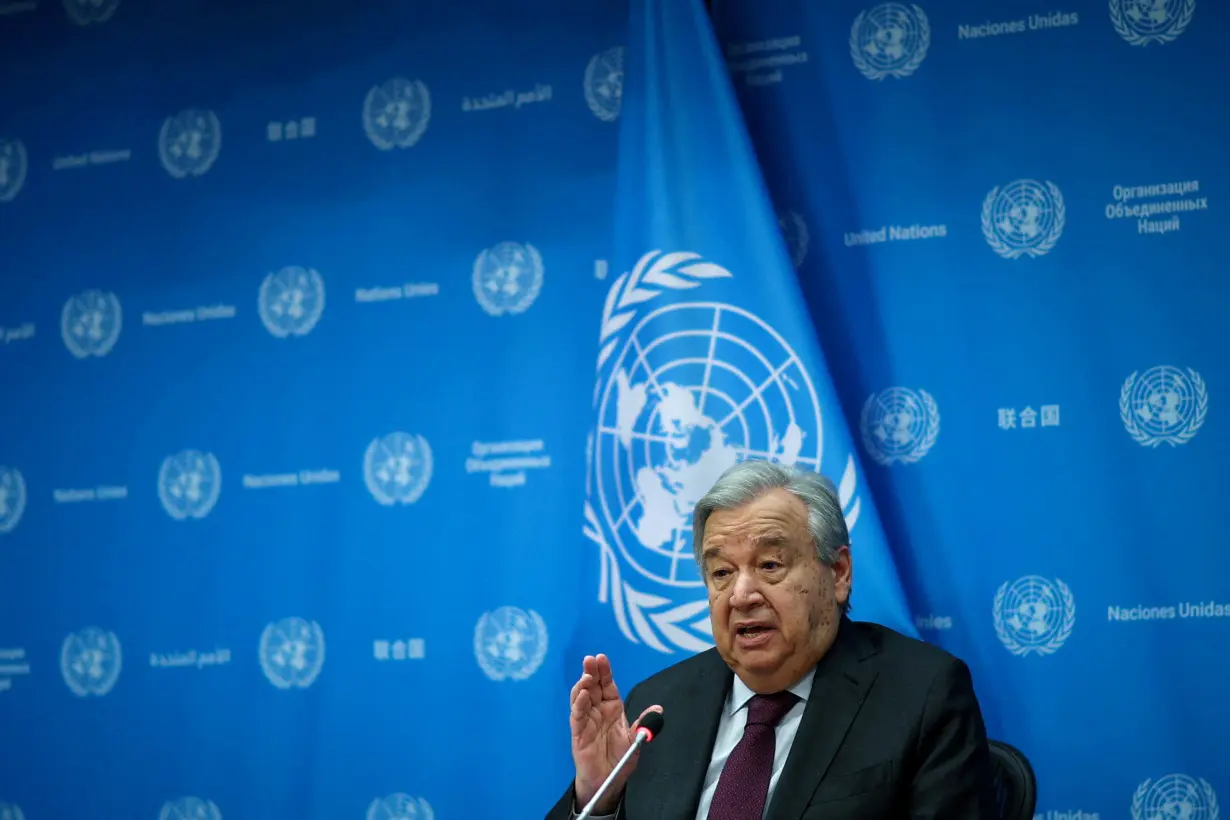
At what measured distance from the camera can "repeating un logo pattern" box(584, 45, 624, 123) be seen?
4012mm

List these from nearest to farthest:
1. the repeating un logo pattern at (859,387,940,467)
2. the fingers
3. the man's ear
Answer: the fingers
the man's ear
the repeating un logo pattern at (859,387,940,467)

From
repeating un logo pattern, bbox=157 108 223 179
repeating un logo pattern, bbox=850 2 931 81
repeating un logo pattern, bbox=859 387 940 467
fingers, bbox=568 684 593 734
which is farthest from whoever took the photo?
repeating un logo pattern, bbox=157 108 223 179

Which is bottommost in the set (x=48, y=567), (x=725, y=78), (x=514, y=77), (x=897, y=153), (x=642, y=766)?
(x=642, y=766)

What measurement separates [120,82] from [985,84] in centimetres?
305

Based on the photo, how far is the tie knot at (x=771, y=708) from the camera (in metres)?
2.75

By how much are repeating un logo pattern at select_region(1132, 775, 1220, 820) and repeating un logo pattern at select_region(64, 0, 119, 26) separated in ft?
14.1

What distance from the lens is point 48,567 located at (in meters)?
4.52

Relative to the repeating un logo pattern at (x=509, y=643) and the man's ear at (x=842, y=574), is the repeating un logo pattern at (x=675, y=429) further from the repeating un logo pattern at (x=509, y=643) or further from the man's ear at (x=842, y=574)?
the man's ear at (x=842, y=574)

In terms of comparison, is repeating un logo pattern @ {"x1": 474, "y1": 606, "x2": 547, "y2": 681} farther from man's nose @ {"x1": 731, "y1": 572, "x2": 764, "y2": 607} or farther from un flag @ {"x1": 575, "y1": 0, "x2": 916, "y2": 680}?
man's nose @ {"x1": 731, "y1": 572, "x2": 764, "y2": 607}

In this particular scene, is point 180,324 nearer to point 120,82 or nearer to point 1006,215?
point 120,82

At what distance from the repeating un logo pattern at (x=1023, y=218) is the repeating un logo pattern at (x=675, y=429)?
689mm

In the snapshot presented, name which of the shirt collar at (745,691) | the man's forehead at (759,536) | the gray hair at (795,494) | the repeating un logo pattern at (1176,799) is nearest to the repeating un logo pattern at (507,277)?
the gray hair at (795,494)

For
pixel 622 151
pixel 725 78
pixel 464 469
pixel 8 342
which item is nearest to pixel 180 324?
pixel 8 342

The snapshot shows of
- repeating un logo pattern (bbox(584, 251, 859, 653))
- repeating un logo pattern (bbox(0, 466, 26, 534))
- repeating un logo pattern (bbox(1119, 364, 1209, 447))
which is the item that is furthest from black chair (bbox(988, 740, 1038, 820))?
repeating un logo pattern (bbox(0, 466, 26, 534))
